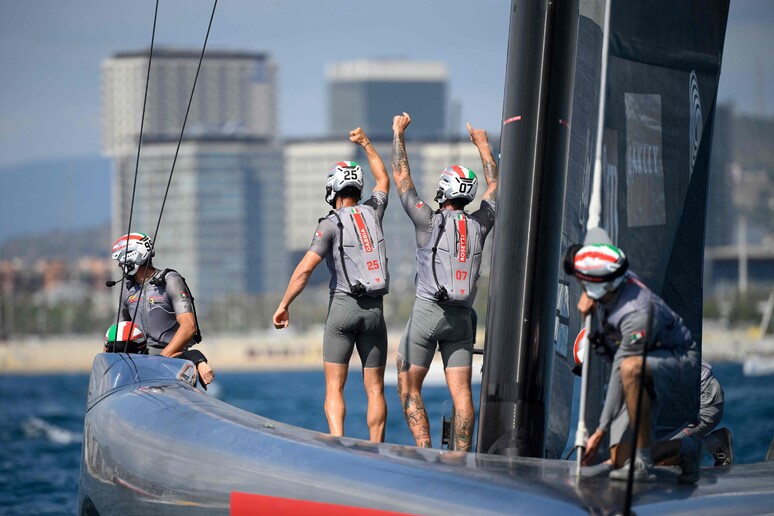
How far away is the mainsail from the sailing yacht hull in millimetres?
911

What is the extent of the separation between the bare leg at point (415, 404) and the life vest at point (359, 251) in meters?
0.48

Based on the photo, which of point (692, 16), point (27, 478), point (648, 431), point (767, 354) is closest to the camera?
point (648, 431)

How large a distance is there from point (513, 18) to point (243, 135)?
184952 millimetres

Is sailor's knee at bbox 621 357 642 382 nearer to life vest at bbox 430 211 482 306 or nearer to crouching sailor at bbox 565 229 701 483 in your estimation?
crouching sailor at bbox 565 229 701 483

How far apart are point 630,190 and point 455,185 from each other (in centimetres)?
129

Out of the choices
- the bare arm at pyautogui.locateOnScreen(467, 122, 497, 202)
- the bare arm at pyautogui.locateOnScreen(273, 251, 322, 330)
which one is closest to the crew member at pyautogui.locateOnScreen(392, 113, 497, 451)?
the bare arm at pyautogui.locateOnScreen(467, 122, 497, 202)

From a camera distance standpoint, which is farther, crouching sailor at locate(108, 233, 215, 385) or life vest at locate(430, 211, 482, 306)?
crouching sailor at locate(108, 233, 215, 385)

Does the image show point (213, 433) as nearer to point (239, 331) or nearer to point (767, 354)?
point (767, 354)

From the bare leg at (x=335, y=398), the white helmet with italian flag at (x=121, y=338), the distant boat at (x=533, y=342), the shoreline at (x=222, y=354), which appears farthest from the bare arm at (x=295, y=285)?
the shoreline at (x=222, y=354)

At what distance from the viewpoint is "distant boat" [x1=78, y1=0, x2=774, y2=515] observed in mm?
5738

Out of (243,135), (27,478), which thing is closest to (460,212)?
(27,478)

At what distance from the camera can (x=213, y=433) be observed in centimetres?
639

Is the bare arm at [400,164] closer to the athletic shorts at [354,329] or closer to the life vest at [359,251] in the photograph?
the life vest at [359,251]

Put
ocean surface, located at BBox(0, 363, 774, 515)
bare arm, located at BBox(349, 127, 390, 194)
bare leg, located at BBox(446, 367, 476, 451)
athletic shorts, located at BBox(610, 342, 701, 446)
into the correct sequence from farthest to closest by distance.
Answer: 1. ocean surface, located at BBox(0, 363, 774, 515)
2. bare arm, located at BBox(349, 127, 390, 194)
3. bare leg, located at BBox(446, 367, 476, 451)
4. athletic shorts, located at BBox(610, 342, 701, 446)
